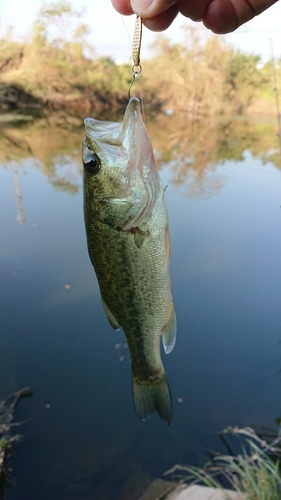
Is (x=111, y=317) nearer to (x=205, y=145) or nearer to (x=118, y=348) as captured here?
(x=118, y=348)

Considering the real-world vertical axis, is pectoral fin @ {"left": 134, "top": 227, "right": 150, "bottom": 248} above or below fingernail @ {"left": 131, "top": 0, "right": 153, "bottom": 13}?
below

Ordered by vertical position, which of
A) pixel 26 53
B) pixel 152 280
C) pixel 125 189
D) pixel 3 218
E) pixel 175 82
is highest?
pixel 26 53

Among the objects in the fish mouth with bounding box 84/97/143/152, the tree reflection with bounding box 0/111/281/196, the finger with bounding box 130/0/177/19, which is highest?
the tree reflection with bounding box 0/111/281/196

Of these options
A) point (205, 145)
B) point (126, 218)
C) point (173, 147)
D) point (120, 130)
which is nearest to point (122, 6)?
point (120, 130)

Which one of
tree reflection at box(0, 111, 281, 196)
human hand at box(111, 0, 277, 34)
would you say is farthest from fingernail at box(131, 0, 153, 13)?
tree reflection at box(0, 111, 281, 196)

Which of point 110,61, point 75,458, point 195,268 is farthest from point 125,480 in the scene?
point 110,61

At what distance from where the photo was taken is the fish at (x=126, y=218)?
50.1 inches

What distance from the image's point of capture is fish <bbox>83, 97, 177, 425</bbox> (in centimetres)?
127

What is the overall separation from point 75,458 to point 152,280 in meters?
2.68

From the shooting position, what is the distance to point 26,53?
24.3 metres

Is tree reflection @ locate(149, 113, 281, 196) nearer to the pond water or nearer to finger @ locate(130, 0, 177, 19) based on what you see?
the pond water

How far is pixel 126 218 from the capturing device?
1.30 meters

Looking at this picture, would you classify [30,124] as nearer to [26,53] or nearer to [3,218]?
[26,53]

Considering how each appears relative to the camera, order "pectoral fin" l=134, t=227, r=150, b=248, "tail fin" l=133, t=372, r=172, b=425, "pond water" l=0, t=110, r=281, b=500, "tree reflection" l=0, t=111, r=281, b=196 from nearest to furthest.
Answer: "pectoral fin" l=134, t=227, r=150, b=248 < "tail fin" l=133, t=372, r=172, b=425 < "pond water" l=0, t=110, r=281, b=500 < "tree reflection" l=0, t=111, r=281, b=196
